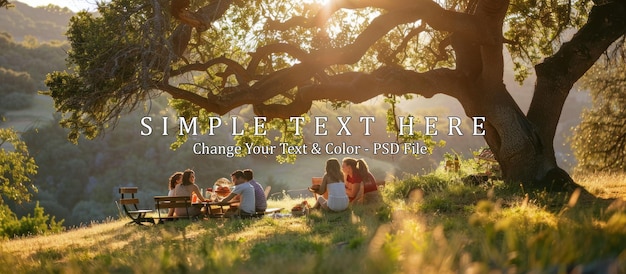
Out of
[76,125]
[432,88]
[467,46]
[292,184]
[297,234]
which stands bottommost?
[292,184]

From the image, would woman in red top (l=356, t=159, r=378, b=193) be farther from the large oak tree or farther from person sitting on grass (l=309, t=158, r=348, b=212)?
the large oak tree

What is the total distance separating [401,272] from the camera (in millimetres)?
4766

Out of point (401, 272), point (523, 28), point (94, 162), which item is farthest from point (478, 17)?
point (94, 162)

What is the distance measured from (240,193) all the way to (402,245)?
32.4 feet

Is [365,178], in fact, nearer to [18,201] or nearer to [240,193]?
[240,193]

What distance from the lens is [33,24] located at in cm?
17625

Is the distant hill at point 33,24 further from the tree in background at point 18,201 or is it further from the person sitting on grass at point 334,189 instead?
the person sitting on grass at point 334,189

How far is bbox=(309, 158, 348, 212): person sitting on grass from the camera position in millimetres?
13523

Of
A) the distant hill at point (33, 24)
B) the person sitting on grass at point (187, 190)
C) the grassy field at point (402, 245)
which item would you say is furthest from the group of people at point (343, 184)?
the distant hill at point (33, 24)

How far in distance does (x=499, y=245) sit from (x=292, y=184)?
73273mm

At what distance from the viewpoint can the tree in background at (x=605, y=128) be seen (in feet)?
92.7

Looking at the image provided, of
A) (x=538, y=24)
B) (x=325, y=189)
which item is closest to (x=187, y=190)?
(x=325, y=189)

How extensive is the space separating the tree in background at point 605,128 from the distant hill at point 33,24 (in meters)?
160

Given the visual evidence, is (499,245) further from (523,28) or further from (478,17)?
(523,28)
